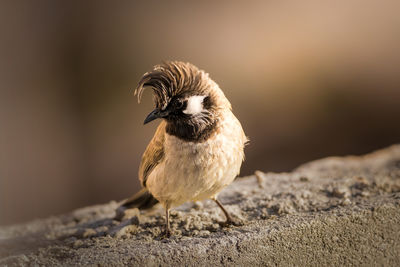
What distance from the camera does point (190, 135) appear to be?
309 centimetres

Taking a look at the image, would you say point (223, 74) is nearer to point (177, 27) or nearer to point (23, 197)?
point (177, 27)

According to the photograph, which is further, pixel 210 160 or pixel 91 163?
pixel 91 163

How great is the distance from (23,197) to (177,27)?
3196 mm

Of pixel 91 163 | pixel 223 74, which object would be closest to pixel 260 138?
pixel 223 74

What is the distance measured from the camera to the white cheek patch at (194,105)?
3020mm

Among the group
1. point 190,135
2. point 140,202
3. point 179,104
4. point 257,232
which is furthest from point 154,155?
point 257,232

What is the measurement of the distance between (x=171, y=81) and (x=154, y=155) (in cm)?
63

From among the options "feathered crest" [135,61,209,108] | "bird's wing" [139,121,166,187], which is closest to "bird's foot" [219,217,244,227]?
"bird's wing" [139,121,166,187]

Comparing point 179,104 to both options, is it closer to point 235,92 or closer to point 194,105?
point 194,105

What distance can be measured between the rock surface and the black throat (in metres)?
0.66

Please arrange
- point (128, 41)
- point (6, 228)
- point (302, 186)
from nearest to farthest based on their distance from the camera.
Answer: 1. point (302, 186)
2. point (6, 228)
3. point (128, 41)

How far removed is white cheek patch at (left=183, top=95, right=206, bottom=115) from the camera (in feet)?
9.91

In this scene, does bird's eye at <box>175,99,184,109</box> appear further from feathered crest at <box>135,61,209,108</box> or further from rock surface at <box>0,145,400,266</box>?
rock surface at <box>0,145,400,266</box>

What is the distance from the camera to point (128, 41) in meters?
6.65
